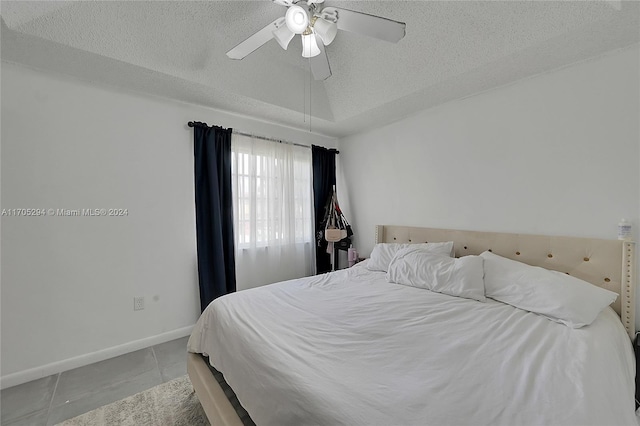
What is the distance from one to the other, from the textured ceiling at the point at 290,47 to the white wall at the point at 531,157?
0.65 feet

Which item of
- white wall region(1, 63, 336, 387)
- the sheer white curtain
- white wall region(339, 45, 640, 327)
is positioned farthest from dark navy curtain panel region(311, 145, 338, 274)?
white wall region(1, 63, 336, 387)

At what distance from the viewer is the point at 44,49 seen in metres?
1.77

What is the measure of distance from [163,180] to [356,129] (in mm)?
2407

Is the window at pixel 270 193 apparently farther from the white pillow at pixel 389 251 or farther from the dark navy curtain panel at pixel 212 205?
the white pillow at pixel 389 251

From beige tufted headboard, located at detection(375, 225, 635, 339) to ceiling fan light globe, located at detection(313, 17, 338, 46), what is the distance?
2086 mm

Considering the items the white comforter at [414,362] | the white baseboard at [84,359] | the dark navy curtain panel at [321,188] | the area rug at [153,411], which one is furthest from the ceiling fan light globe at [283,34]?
the white baseboard at [84,359]

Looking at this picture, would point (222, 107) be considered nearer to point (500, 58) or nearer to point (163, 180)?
point (163, 180)

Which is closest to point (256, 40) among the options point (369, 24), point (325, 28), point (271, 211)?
point (325, 28)

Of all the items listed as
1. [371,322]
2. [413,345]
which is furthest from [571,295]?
[371,322]

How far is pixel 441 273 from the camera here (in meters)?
2.05

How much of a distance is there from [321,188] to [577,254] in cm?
267

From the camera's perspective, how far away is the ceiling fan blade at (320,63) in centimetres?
172

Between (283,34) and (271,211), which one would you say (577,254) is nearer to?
(283,34)

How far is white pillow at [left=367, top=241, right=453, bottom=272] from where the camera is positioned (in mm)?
2461
